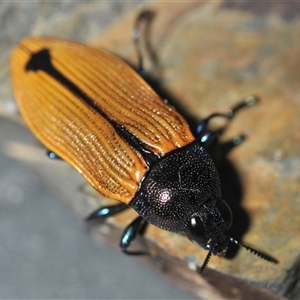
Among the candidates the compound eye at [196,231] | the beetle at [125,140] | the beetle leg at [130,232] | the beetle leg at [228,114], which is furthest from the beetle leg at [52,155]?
the compound eye at [196,231]

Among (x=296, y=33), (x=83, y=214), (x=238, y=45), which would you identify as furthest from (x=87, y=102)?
(x=296, y=33)

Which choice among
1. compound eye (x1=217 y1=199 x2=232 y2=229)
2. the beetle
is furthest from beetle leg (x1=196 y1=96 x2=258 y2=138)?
compound eye (x1=217 y1=199 x2=232 y2=229)

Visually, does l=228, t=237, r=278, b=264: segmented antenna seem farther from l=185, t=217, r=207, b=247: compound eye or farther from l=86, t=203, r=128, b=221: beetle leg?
l=86, t=203, r=128, b=221: beetle leg

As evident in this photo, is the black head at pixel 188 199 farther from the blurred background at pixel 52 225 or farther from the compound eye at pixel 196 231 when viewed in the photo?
the blurred background at pixel 52 225

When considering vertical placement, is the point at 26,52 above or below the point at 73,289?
above

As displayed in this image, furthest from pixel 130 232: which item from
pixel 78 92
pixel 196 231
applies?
pixel 78 92

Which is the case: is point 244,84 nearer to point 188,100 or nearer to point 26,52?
point 188,100
